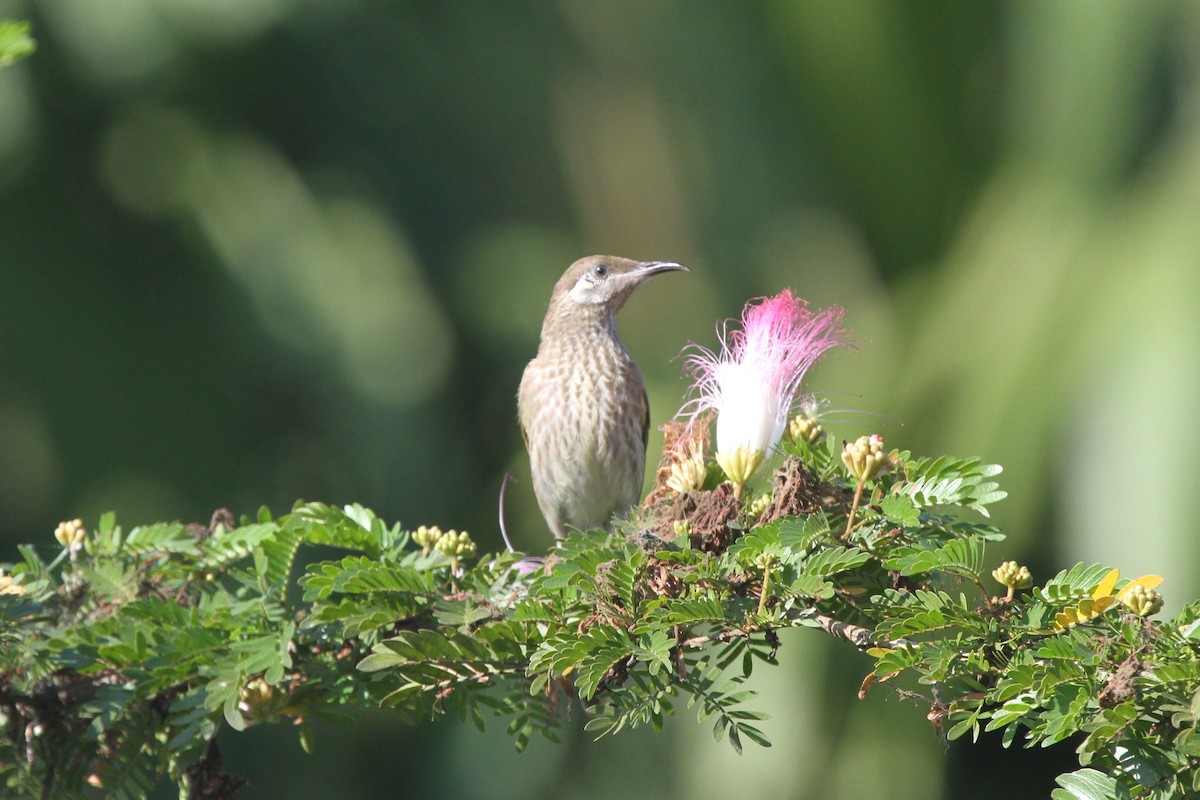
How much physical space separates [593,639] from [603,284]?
127 inches

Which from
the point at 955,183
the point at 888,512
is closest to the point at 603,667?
the point at 888,512

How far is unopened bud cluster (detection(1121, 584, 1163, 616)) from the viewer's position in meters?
1.92

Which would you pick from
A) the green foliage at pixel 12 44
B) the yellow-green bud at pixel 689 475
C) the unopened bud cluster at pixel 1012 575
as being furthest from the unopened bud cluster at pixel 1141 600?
the green foliage at pixel 12 44

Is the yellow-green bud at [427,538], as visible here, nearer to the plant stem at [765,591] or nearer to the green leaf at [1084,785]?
the plant stem at [765,591]

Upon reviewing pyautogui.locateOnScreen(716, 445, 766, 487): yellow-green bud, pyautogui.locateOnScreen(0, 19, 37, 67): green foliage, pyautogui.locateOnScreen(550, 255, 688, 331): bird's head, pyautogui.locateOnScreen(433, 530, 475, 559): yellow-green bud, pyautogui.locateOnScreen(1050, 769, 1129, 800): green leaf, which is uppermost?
pyautogui.locateOnScreen(0, 19, 37, 67): green foliage

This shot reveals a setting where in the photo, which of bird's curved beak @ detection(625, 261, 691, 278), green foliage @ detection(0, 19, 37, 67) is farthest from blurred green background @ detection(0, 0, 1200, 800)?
green foliage @ detection(0, 19, 37, 67)

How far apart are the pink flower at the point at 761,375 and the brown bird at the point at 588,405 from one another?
86.5 inches

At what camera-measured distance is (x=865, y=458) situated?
219 cm

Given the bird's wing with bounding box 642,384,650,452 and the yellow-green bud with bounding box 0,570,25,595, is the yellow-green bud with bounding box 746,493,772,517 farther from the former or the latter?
the bird's wing with bounding box 642,384,650,452

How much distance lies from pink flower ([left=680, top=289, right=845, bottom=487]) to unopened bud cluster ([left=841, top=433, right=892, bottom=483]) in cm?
32

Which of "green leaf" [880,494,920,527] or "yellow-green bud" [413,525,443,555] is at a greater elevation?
"green leaf" [880,494,920,527]

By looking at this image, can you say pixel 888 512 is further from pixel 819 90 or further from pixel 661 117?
pixel 661 117

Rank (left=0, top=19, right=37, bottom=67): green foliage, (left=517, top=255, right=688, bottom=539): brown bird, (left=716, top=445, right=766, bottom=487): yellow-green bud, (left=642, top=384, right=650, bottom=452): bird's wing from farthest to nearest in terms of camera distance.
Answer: (left=642, top=384, right=650, bottom=452): bird's wing
(left=517, top=255, right=688, bottom=539): brown bird
(left=716, top=445, right=766, bottom=487): yellow-green bud
(left=0, top=19, right=37, bottom=67): green foliage

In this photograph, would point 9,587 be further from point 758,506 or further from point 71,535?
point 758,506
